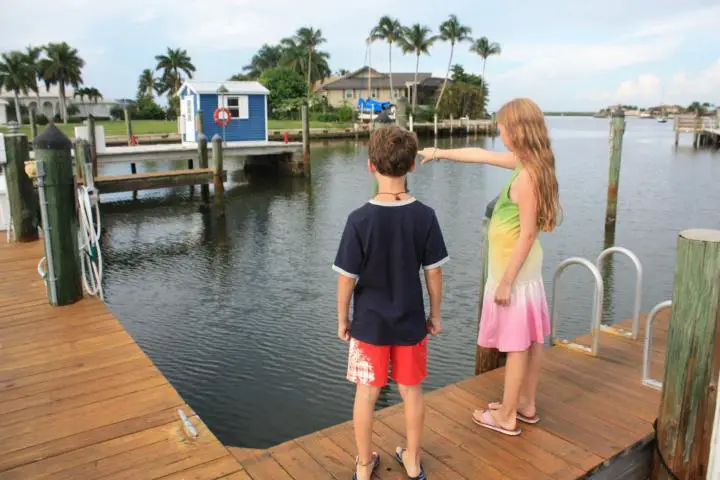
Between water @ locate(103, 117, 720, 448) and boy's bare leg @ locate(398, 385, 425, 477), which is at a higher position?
boy's bare leg @ locate(398, 385, 425, 477)

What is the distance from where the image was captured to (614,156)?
15398mm

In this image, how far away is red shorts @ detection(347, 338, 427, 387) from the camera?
2961 mm

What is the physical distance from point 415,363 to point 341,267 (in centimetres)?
62

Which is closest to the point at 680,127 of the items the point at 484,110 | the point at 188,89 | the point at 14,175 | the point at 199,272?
the point at 484,110

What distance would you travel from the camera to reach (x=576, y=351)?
204 inches

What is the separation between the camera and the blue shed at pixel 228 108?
26.7 meters

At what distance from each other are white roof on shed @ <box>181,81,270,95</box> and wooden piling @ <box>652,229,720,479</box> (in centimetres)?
2564

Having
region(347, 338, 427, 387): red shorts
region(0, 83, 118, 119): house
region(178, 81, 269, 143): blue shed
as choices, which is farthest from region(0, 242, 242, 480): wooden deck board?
region(0, 83, 118, 119): house

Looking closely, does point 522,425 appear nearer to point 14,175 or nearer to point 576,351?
point 576,351

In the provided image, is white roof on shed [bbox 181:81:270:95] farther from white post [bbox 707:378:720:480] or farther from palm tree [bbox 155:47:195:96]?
palm tree [bbox 155:47:195:96]

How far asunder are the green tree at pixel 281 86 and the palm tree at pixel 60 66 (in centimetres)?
2110

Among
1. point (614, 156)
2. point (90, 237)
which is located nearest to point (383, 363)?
point (90, 237)

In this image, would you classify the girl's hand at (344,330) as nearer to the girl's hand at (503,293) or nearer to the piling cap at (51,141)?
the girl's hand at (503,293)

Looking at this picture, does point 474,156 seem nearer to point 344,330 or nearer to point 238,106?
point 344,330
